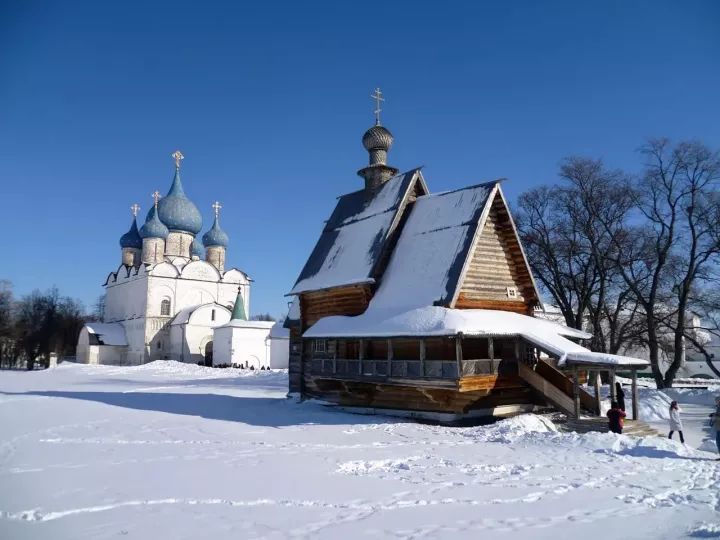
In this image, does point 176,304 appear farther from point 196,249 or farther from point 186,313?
point 196,249

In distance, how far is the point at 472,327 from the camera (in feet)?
47.7

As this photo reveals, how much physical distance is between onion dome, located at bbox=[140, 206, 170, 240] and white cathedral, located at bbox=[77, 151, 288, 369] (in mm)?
98

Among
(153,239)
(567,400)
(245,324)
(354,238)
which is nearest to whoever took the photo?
(567,400)

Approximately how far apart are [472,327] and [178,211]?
51.0m

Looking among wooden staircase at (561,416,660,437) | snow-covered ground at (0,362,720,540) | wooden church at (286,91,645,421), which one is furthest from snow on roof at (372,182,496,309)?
wooden staircase at (561,416,660,437)

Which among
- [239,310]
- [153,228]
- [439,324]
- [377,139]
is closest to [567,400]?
[439,324]

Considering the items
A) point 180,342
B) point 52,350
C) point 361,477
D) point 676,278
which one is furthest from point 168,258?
point 361,477

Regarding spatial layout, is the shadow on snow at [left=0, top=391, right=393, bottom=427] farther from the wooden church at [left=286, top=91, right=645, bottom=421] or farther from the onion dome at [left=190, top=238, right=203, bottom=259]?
the onion dome at [left=190, top=238, right=203, bottom=259]

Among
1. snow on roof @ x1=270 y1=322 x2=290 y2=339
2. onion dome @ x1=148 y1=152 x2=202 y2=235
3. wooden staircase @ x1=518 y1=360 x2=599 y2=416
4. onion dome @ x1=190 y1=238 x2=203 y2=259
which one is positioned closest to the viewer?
wooden staircase @ x1=518 y1=360 x2=599 y2=416

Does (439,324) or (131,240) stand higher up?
(131,240)

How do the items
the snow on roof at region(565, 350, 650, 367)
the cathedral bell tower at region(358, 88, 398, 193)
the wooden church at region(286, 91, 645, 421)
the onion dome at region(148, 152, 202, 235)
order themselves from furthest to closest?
the onion dome at region(148, 152, 202, 235) → the cathedral bell tower at region(358, 88, 398, 193) → the wooden church at region(286, 91, 645, 421) → the snow on roof at region(565, 350, 650, 367)

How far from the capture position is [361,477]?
9.20 meters

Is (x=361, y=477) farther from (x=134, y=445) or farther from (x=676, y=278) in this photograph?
(x=676, y=278)

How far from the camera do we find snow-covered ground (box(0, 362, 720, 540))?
6.52 metres
